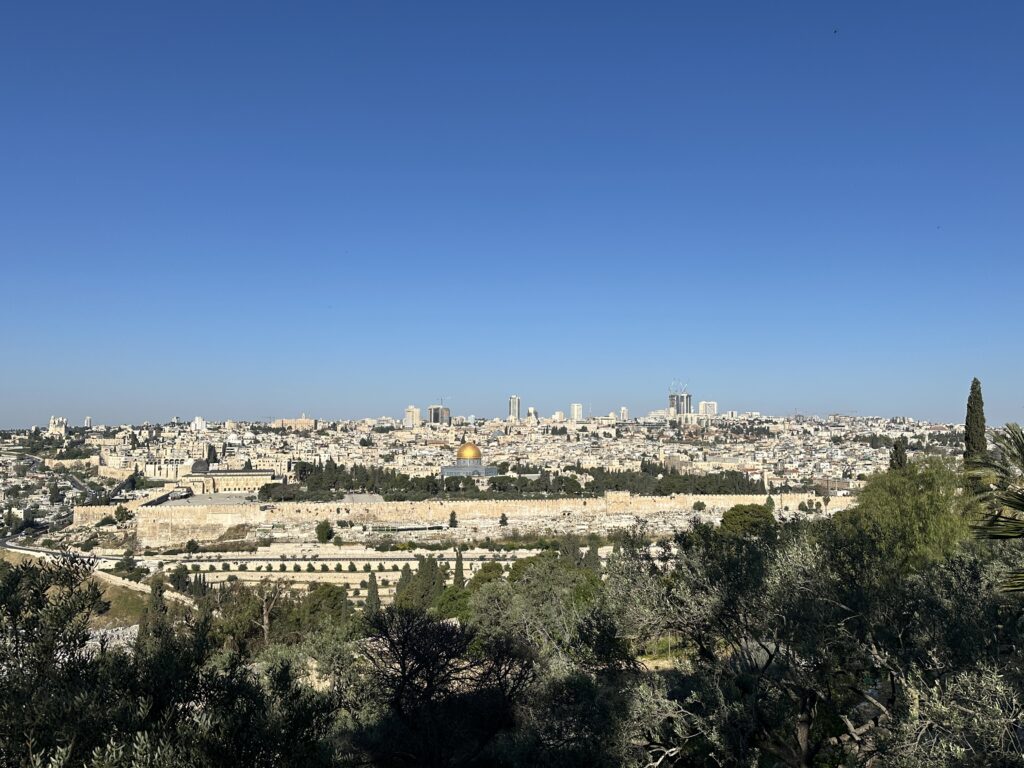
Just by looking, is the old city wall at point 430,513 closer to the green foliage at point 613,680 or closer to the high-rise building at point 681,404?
the green foliage at point 613,680

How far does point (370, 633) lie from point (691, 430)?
4505 inches

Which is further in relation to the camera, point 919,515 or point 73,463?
point 73,463

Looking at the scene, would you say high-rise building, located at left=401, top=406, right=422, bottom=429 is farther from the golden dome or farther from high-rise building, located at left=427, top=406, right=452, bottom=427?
the golden dome

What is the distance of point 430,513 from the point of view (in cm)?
3856

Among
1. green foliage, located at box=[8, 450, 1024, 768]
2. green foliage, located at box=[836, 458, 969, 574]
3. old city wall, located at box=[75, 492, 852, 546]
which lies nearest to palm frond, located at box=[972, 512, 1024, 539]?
green foliage, located at box=[8, 450, 1024, 768]

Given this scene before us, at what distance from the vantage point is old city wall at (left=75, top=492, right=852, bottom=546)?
36.0 metres

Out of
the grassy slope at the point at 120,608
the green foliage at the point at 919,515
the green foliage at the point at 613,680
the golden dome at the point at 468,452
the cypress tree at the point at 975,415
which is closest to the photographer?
the green foliage at the point at 613,680

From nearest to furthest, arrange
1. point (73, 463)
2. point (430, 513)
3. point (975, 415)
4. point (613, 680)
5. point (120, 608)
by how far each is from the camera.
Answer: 1. point (613, 680)
2. point (975, 415)
3. point (120, 608)
4. point (430, 513)
5. point (73, 463)

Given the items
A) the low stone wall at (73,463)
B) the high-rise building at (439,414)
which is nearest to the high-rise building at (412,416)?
the high-rise building at (439,414)

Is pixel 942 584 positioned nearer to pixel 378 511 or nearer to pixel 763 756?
pixel 763 756

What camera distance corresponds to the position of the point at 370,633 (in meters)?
9.62

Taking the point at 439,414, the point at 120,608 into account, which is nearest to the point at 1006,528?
the point at 120,608

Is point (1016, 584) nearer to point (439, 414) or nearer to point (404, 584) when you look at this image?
point (404, 584)

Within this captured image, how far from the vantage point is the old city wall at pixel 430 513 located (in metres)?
36.0
